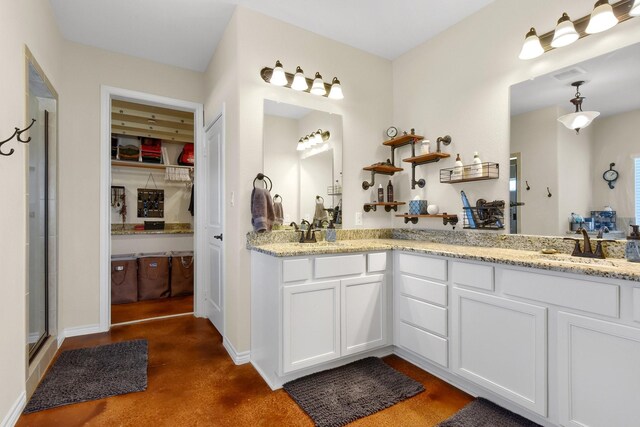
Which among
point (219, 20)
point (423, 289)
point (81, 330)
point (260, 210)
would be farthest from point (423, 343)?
point (81, 330)

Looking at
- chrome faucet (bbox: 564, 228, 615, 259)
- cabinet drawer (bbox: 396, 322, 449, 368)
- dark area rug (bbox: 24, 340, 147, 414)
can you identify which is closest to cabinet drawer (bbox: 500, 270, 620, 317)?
chrome faucet (bbox: 564, 228, 615, 259)

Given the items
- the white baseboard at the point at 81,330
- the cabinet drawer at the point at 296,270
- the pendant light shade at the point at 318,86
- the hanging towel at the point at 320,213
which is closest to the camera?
the cabinet drawer at the point at 296,270

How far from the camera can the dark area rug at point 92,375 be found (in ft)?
6.39

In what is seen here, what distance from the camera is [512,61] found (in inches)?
89.4

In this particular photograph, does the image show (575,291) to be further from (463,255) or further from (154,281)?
(154,281)

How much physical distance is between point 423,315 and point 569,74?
181cm

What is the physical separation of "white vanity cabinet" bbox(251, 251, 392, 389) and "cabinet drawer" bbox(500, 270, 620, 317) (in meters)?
0.90

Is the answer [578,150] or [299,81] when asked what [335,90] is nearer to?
[299,81]

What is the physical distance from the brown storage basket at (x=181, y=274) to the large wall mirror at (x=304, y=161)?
2.46 m

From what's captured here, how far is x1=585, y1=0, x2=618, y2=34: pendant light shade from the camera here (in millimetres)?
1690

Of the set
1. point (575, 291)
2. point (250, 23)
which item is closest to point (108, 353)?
point (250, 23)

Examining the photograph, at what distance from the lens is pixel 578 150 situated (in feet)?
6.42

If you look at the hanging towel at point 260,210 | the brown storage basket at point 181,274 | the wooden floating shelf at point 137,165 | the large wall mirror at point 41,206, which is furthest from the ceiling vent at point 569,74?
the wooden floating shelf at point 137,165

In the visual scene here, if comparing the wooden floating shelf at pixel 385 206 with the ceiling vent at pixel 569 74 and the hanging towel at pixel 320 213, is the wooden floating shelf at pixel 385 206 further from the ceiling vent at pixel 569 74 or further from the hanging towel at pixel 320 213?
the ceiling vent at pixel 569 74
